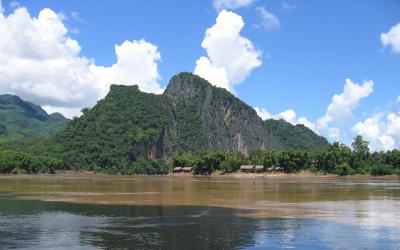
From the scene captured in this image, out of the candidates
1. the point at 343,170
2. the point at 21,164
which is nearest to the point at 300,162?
the point at 343,170

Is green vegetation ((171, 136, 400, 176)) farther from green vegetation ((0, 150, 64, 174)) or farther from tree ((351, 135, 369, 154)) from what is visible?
green vegetation ((0, 150, 64, 174))

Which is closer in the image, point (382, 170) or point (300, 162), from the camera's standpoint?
point (382, 170)

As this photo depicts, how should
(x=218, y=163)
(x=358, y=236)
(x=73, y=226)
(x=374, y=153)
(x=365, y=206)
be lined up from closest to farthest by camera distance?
(x=358, y=236), (x=73, y=226), (x=365, y=206), (x=374, y=153), (x=218, y=163)

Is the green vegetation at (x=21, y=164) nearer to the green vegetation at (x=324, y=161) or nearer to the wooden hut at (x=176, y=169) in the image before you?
the wooden hut at (x=176, y=169)

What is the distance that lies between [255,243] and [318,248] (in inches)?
101

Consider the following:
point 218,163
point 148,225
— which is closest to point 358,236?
point 148,225

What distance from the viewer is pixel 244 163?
169625 mm

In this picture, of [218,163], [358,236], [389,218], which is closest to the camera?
[358,236]

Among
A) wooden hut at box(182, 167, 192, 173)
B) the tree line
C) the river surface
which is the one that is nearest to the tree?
the tree line

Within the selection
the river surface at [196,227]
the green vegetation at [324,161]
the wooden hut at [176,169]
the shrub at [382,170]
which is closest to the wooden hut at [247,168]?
the green vegetation at [324,161]

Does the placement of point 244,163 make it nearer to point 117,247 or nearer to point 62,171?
point 62,171

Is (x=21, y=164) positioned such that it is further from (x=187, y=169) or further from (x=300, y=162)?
(x=300, y=162)

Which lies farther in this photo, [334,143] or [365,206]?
[334,143]

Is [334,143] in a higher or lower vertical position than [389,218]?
higher
